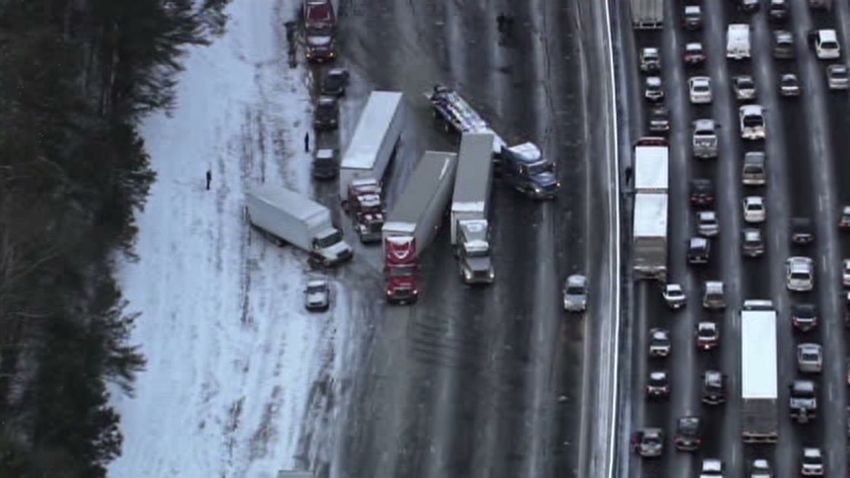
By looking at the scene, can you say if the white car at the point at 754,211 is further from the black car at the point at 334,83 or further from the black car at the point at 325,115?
the black car at the point at 334,83

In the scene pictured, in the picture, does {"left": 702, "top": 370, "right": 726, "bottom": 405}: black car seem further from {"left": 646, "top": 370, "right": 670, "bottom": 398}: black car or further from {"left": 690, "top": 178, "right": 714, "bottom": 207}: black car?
{"left": 690, "top": 178, "right": 714, "bottom": 207}: black car

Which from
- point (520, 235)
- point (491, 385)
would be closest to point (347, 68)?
point (520, 235)

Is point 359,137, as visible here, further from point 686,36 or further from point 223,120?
point 686,36

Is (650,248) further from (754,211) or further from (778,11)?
Answer: (778,11)

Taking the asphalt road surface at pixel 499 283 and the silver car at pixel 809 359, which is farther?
the silver car at pixel 809 359

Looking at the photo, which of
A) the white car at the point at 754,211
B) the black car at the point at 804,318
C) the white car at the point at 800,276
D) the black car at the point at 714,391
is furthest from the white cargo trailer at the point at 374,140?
the black car at the point at 804,318

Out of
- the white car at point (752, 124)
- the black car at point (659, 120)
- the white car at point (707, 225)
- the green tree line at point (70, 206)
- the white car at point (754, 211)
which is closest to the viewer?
the green tree line at point (70, 206)

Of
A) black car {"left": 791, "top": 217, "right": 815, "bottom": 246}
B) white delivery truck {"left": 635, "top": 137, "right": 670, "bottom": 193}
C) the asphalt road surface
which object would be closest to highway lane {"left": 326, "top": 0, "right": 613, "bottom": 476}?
the asphalt road surface
